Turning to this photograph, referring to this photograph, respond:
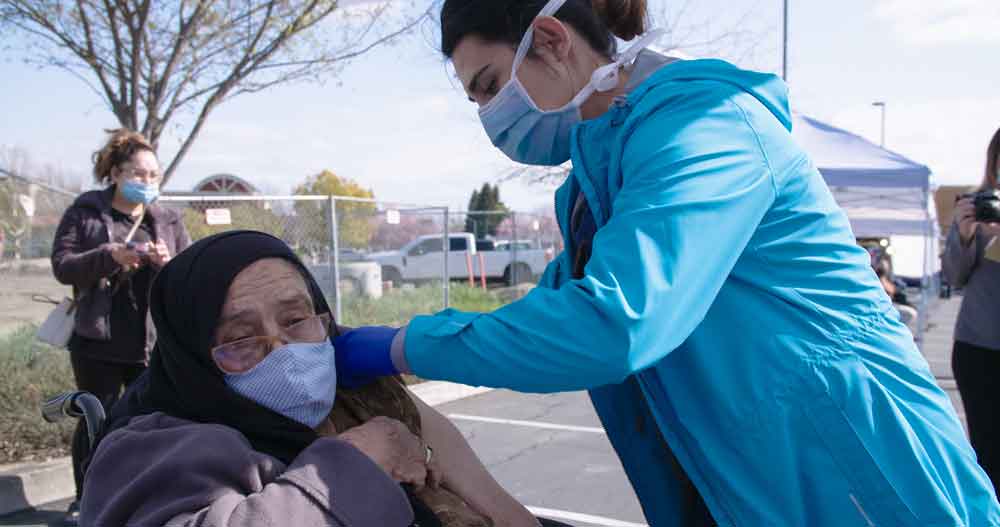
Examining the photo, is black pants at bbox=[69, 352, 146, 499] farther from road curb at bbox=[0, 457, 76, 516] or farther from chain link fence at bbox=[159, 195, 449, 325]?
chain link fence at bbox=[159, 195, 449, 325]

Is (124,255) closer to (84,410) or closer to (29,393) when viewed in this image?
(84,410)

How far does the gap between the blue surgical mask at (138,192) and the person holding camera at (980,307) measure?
3.81 m

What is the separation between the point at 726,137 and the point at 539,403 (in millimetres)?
6776

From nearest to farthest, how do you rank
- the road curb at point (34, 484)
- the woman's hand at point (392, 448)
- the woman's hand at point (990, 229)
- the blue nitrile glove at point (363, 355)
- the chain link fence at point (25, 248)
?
the blue nitrile glove at point (363, 355)
the woman's hand at point (392, 448)
the woman's hand at point (990, 229)
the road curb at point (34, 484)
the chain link fence at point (25, 248)

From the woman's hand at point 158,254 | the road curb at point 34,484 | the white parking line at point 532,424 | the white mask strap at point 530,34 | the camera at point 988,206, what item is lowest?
the white parking line at point 532,424

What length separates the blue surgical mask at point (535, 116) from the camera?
60.7 inches

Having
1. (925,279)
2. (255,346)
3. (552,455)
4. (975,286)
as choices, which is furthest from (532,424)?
(925,279)

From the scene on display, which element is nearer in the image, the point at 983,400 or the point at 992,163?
the point at 983,400

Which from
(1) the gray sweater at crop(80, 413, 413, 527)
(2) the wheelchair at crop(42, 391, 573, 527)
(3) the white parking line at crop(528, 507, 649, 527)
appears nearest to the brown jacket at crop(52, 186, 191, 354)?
(2) the wheelchair at crop(42, 391, 573, 527)

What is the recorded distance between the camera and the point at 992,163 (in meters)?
3.56

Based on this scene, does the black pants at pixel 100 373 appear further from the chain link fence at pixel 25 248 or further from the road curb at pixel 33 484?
the chain link fence at pixel 25 248

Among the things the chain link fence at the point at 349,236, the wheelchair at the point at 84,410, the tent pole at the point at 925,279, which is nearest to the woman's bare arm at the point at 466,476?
the wheelchair at the point at 84,410

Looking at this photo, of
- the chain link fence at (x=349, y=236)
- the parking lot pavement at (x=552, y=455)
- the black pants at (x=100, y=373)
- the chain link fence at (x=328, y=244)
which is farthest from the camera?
the chain link fence at (x=349, y=236)

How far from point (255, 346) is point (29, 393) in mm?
4719
